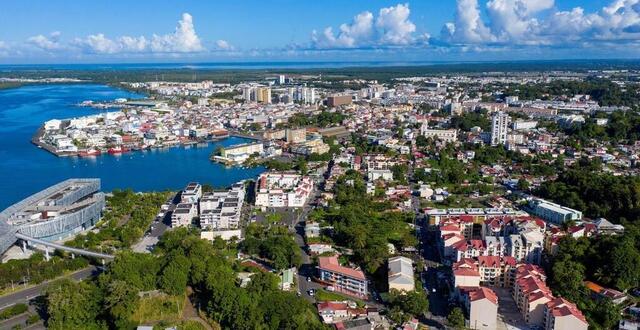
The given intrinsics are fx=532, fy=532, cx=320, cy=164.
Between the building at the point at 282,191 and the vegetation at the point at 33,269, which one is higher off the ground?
the building at the point at 282,191

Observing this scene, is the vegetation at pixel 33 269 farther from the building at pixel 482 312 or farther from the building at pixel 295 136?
the building at pixel 295 136

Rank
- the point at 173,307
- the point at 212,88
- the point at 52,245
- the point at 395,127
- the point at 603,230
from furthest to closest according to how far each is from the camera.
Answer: the point at 212,88, the point at 395,127, the point at 603,230, the point at 52,245, the point at 173,307

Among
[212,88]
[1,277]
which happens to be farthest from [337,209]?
[212,88]

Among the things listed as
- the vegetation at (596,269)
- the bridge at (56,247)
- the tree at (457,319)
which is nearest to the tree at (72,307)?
the bridge at (56,247)

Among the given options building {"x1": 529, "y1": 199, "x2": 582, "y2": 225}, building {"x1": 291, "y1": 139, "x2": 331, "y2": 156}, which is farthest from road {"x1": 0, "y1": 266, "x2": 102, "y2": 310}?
building {"x1": 291, "y1": 139, "x2": 331, "y2": 156}

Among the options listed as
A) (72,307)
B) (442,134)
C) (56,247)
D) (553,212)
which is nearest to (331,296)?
(72,307)

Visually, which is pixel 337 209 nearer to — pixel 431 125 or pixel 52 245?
pixel 52 245

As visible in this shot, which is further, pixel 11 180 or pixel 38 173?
pixel 38 173
